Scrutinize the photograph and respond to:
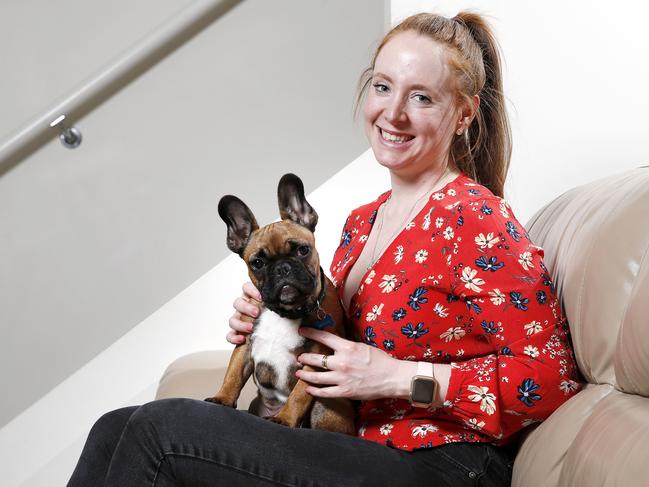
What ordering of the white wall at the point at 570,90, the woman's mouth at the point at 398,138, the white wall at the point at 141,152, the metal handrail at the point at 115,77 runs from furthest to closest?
the white wall at the point at 141,152, the metal handrail at the point at 115,77, the white wall at the point at 570,90, the woman's mouth at the point at 398,138

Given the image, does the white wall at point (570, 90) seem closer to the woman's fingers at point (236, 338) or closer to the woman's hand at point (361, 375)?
the woman's hand at point (361, 375)

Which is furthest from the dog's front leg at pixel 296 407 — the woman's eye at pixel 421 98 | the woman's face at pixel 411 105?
the woman's eye at pixel 421 98

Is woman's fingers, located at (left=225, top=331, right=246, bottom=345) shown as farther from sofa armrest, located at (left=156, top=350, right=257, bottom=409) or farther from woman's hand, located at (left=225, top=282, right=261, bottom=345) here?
sofa armrest, located at (left=156, top=350, right=257, bottom=409)

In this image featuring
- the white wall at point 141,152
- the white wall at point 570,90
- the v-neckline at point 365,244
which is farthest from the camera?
the white wall at point 141,152

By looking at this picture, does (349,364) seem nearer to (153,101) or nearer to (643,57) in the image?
(643,57)

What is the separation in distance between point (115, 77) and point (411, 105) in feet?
4.23

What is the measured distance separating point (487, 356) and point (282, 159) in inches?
60.8

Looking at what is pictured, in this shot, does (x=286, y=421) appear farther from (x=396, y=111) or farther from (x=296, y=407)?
(x=396, y=111)

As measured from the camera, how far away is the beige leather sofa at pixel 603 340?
1.11 m

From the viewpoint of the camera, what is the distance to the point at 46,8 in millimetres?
2582

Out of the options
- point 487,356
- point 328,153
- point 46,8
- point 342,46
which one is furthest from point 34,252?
point 487,356

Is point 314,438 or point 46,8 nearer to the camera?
point 314,438

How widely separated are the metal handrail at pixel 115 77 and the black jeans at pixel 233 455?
1.52m

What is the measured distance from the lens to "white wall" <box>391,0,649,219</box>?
187cm
